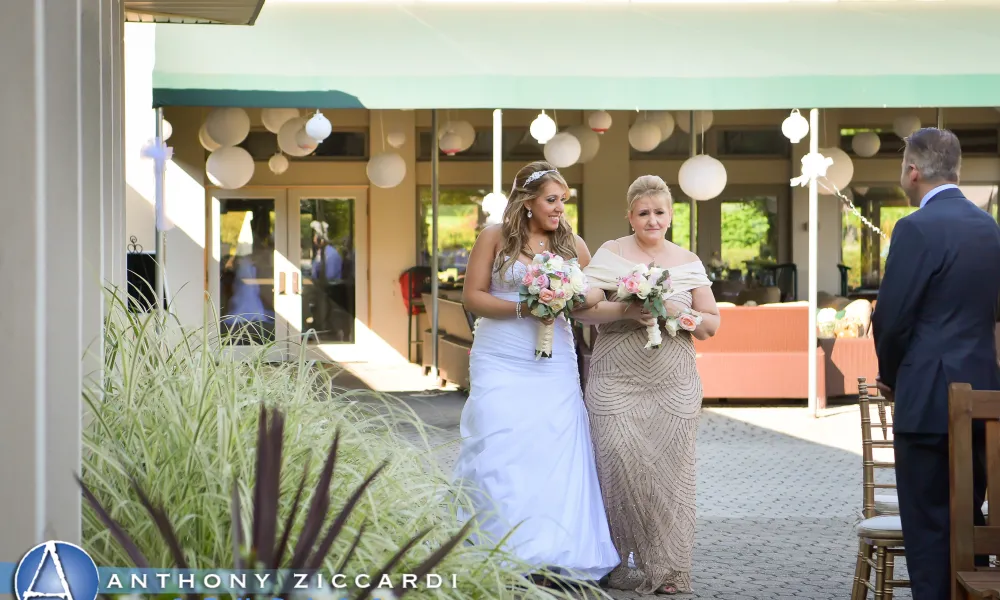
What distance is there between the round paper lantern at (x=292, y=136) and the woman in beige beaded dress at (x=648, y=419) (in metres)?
8.00

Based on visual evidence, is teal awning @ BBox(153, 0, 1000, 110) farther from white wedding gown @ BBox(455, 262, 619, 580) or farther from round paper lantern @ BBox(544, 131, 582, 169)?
white wedding gown @ BBox(455, 262, 619, 580)

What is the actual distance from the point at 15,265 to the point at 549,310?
3113 mm

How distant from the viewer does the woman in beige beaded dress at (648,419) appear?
524cm

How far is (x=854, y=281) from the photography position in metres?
19.6

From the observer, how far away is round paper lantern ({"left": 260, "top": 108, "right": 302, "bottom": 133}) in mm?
13422

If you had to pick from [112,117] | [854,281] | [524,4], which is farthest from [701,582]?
[854,281]

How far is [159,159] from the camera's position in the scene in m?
9.27

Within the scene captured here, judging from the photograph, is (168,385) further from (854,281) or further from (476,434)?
(854,281)

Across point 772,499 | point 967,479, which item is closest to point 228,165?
point 772,499

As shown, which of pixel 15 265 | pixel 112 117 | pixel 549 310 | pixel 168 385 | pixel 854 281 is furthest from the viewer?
pixel 854 281

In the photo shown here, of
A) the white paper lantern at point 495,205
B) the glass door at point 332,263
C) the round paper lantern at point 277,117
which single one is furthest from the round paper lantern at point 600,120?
the glass door at point 332,263

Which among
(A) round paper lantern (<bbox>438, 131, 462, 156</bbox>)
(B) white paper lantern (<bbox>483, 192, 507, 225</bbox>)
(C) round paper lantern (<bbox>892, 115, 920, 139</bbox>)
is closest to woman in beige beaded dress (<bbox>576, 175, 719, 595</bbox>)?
(B) white paper lantern (<bbox>483, 192, 507, 225</bbox>)

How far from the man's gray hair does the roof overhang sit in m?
4.13

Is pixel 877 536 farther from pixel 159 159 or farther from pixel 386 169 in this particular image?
pixel 386 169
